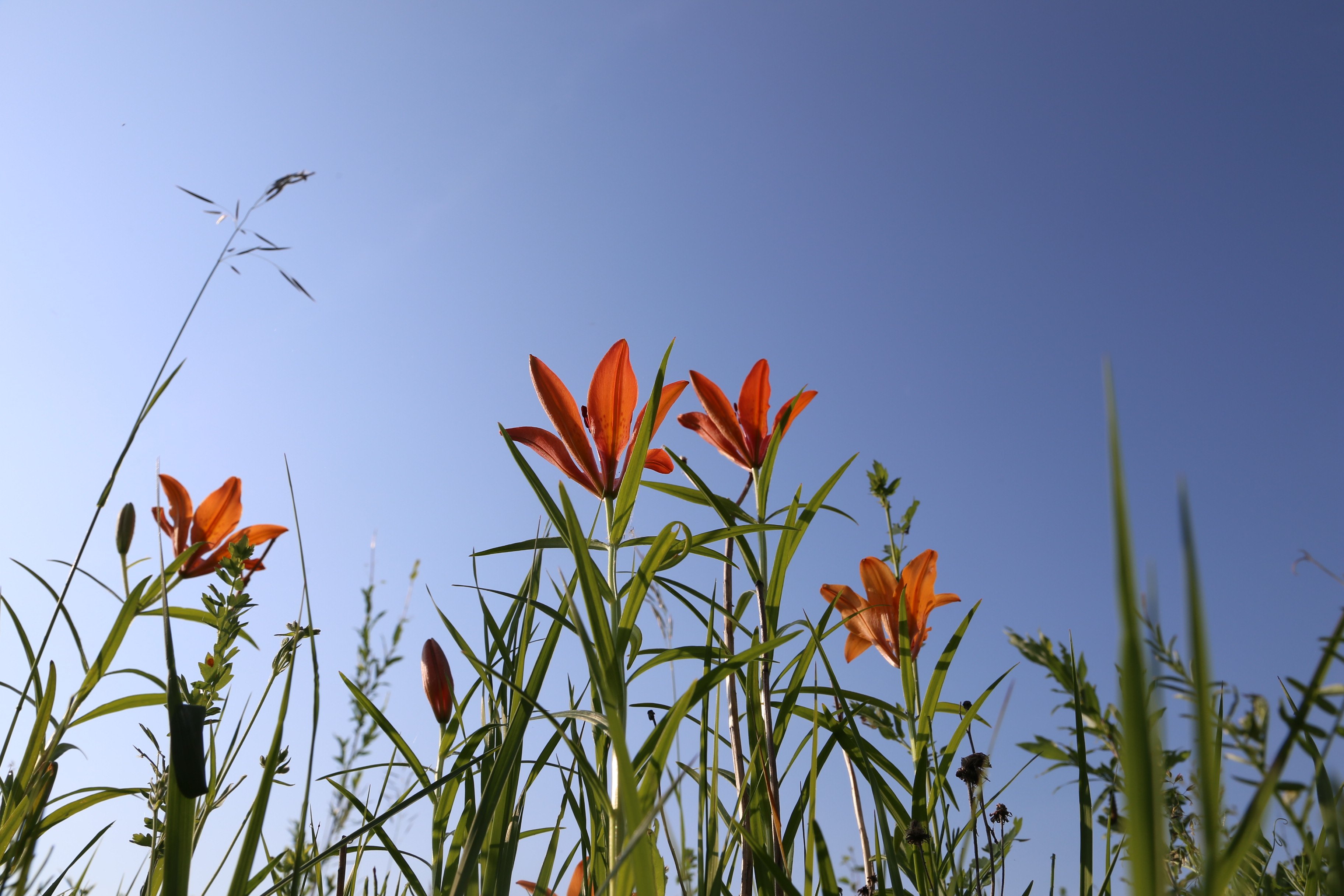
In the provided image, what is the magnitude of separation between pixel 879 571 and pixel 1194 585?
4.93 ft

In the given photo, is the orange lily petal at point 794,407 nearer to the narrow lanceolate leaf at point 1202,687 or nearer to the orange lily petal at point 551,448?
the orange lily petal at point 551,448

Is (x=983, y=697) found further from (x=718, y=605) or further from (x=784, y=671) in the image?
(x=718, y=605)

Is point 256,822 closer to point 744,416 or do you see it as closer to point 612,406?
point 612,406

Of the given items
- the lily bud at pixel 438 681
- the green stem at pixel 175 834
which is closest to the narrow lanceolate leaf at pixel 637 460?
the lily bud at pixel 438 681

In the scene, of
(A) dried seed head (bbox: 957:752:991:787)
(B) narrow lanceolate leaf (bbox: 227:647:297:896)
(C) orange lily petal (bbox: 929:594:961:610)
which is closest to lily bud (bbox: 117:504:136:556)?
(B) narrow lanceolate leaf (bbox: 227:647:297:896)

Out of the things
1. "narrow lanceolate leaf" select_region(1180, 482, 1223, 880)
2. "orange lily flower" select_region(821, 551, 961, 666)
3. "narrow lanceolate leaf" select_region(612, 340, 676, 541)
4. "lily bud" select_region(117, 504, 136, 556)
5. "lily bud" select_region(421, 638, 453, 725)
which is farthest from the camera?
"orange lily flower" select_region(821, 551, 961, 666)

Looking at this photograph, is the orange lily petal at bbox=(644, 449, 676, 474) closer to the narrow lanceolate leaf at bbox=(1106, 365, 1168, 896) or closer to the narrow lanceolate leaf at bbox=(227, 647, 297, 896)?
the narrow lanceolate leaf at bbox=(227, 647, 297, 896)

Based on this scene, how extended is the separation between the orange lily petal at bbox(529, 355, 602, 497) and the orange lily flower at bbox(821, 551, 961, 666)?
25.8 inches

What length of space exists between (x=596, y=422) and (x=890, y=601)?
2.64 feet

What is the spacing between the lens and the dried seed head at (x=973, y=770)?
1208mm

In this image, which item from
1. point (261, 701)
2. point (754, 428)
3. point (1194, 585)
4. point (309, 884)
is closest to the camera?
point (1194, 585)

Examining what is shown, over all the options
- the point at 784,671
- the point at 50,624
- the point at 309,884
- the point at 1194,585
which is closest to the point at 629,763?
the point at 1194,585

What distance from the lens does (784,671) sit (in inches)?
59.4

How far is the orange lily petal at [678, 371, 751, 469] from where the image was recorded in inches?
64.1
